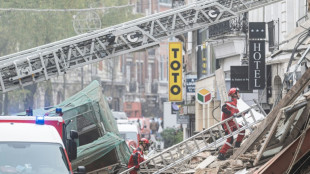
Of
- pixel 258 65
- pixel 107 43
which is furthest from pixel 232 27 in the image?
pixel 107 43

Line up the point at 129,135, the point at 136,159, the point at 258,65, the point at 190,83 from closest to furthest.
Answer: the point at 136,159, the point at 258,65, the point at 129,135, the point at 190,83

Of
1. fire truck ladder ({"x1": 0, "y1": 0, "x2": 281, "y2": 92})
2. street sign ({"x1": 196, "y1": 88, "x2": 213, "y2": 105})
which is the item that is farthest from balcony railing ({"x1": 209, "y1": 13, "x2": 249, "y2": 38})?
fire truck ladder ({"x1": 0, "y1": 0, "x2": 281, "y2": 92})

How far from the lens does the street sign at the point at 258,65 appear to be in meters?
27.9

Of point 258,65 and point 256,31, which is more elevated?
point 256,31

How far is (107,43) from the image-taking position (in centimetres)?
2436

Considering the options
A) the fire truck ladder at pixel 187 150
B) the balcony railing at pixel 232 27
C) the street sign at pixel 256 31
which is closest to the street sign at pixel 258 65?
the street sign at pixel 256 31

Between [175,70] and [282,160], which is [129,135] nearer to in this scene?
[175,70]

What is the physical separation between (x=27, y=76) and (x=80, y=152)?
4.05 m

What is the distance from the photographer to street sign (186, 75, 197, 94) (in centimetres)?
4422

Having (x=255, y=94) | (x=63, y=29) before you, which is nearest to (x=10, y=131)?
(x=255, y=94)

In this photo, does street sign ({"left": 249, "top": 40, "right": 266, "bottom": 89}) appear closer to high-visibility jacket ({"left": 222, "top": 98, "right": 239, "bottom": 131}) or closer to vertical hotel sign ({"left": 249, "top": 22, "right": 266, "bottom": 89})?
vertical hotel sign ({"left": 249, "top": 22, "right": 266, "bottom": 89})

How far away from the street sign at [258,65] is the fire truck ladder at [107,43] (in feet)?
10.5

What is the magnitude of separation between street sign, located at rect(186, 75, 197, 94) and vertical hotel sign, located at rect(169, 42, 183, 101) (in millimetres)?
1222

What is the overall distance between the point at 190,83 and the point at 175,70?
255 centimetres
